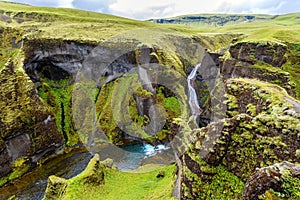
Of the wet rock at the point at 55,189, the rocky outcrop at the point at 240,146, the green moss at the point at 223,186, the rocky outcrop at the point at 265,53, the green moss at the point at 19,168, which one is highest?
the rocky outcrop at the point at 265,53

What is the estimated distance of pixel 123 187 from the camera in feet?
91.7

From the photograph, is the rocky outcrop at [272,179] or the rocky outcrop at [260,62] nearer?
the rocky outcrop at [272,179]

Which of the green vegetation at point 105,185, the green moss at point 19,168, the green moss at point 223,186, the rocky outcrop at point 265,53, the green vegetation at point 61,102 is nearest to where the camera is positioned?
the green moss at point 223,186

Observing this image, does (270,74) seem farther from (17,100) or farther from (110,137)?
(17,100)

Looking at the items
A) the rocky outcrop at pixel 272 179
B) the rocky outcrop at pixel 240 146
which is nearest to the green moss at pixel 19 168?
the rocky outcrop at pixel 240 146

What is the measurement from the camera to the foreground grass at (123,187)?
2399 cm

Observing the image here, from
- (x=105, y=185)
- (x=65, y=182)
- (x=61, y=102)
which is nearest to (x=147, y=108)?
(x=61, y=102)

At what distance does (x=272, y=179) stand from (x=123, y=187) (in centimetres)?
2253

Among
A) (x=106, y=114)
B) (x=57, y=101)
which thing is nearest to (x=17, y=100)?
(x=57, y=101)

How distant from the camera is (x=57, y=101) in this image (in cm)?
5412

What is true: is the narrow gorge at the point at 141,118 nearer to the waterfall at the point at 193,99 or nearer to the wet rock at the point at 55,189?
the wet rock at the point at 55,189

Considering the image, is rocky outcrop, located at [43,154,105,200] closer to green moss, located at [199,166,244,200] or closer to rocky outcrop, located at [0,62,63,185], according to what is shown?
rocky outcrop, located at [0,62,63,185]

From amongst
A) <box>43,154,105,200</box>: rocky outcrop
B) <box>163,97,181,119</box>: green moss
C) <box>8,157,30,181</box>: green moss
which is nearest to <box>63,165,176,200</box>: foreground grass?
<box>43,154,105,200</box>: rocky outcrop

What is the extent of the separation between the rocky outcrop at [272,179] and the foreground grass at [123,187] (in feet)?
42.4
